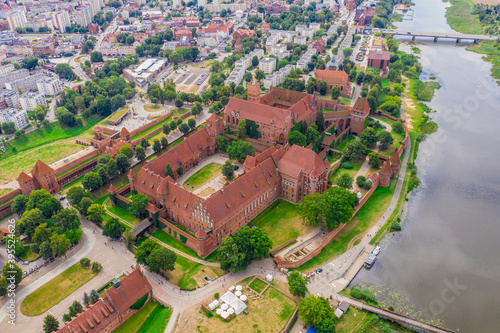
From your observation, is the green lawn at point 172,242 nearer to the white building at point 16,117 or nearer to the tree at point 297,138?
the tree at point 297,138

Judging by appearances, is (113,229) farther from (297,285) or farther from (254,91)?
(254,91)

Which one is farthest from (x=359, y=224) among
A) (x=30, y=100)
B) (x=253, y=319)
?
(x=30, y=100)

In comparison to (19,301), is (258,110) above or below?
above

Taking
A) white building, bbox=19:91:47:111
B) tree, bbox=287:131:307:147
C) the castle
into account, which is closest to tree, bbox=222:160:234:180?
the castle

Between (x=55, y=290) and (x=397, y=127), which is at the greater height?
(x=397, y=127)

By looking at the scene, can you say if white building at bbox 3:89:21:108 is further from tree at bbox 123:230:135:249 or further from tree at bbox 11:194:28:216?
tree at bbox 123:230:135:249

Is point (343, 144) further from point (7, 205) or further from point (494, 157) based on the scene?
point (7, 205)

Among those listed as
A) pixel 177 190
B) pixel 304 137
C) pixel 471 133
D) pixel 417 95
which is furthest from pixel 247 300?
pixel 417 95
